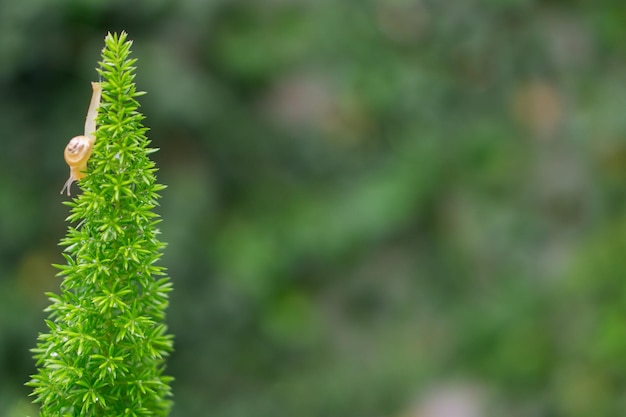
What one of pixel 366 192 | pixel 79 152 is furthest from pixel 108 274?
pixel 366 192

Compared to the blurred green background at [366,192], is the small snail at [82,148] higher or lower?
lower

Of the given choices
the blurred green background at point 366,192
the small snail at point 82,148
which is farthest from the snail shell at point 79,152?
the blurred green background at point 366,192

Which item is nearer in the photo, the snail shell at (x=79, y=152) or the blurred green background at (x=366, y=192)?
the snail shell at (x=79, y=152)

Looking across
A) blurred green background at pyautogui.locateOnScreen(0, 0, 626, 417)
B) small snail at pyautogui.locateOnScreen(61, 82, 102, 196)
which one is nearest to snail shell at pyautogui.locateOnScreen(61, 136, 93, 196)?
small snail at pyautogui.locateOnScreen(61, 82, 102, 196)

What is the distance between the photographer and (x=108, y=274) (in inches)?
27.0

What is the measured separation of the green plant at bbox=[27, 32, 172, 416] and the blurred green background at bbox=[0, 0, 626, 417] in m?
2.28

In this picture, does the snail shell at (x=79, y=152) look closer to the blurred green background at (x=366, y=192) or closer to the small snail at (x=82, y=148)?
the small snail at (x=82, y=148)

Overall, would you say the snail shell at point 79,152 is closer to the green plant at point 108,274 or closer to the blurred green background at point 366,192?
the green plant at point 108,274

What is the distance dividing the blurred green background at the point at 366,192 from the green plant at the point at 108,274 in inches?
89.9

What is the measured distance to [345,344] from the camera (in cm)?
349

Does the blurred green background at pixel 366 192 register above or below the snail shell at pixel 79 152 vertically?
above

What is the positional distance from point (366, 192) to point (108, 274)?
255 cm

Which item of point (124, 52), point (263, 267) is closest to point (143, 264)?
point (124, 52)

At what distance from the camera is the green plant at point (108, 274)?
0.68m
